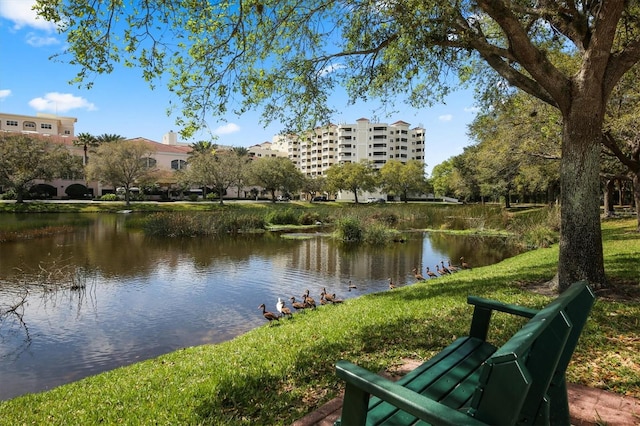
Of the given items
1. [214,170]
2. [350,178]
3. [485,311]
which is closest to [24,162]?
[214,170]

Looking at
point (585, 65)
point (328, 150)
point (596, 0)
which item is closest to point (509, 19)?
point (585, 65)

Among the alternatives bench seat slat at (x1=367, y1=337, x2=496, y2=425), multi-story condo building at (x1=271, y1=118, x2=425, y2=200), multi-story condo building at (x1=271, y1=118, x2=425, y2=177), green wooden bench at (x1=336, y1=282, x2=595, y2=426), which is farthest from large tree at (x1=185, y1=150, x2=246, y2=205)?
green wooden bench at (x1=336, y1=282, x2=595, y2=426)

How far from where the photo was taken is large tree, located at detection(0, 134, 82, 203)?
154 ft

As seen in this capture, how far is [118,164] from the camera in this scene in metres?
52.3

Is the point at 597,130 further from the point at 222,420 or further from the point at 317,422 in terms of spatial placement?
the point at 222,420

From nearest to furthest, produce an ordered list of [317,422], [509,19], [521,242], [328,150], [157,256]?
[317,422] → [509,19] → [157,256] → [521,242] → [328,150]

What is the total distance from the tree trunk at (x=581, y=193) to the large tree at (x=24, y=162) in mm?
55042

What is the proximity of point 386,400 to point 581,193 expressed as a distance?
647cm

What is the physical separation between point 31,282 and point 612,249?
18.5 metres

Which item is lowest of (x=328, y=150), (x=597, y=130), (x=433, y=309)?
(x=433, y=309)

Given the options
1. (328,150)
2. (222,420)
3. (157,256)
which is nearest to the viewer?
(222,420)

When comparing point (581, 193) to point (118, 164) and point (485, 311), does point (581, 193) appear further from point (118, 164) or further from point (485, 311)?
point (118, 164)

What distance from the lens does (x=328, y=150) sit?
117188 mm

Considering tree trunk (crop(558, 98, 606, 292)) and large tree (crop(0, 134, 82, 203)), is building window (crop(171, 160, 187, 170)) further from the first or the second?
tree trunk (crop(558, 98, 606, 292))
